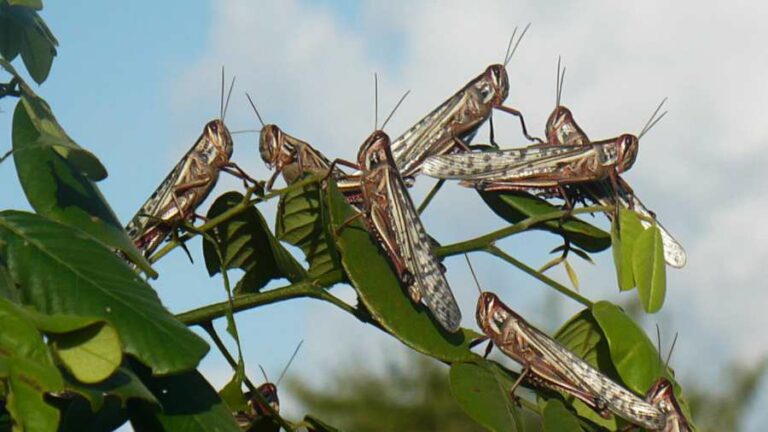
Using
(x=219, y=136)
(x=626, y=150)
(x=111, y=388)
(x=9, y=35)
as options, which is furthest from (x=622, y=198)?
(x=111, y=388)

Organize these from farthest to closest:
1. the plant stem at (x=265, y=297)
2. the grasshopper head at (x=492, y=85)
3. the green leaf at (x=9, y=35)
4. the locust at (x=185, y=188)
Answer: the grasshopper head at (x=492, y=85) → the locust at (x=185, y=188) → the green leaf at (x=9, y=35) → the plant stem at (x=265, y=297)

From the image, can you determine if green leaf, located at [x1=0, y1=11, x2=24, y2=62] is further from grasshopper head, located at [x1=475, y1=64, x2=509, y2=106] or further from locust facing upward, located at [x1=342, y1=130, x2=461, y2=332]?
grasshopper head, located at [x1=475, y1=64, x2=509, y2=106]

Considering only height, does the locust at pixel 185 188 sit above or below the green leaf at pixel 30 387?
above

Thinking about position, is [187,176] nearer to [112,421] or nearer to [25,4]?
[25,4]

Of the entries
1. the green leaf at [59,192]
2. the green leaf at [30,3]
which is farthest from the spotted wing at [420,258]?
the green leaf at [30,3]

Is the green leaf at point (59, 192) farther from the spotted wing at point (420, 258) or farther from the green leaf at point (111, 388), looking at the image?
the spotted wing at point (420, 258)

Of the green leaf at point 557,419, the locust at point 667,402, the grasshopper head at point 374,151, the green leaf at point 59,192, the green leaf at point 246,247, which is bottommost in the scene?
the green leaf at point 59,192
